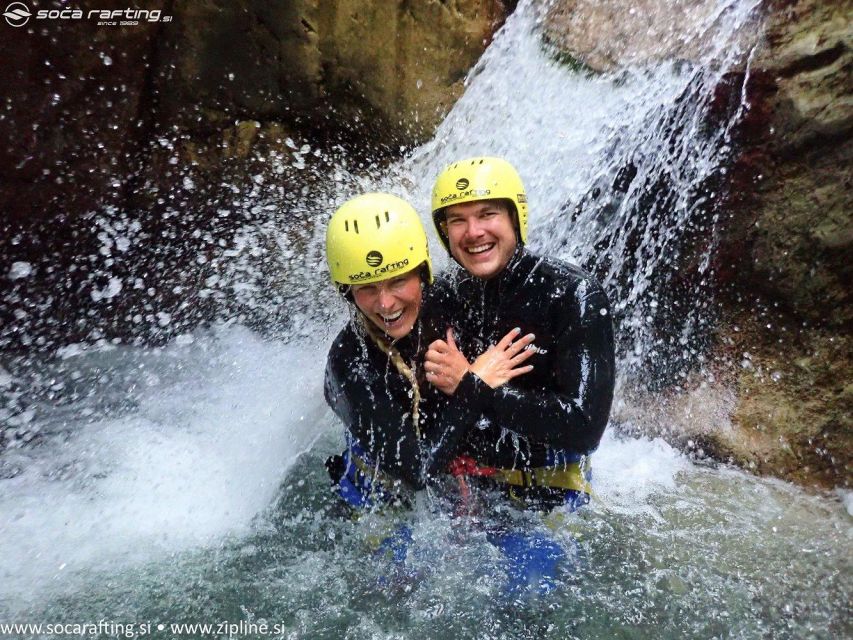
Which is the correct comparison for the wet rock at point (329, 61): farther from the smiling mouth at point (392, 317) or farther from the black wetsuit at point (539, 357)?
the smiling mouth at point (392, 317)

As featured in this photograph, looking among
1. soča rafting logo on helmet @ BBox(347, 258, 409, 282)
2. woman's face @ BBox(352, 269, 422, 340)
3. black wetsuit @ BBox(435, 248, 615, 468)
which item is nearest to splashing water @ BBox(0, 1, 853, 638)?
black wetsuit @ BBox(435, 248, 615, 468)

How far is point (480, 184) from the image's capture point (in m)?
3.17

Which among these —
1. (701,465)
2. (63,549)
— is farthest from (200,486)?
(701,465)

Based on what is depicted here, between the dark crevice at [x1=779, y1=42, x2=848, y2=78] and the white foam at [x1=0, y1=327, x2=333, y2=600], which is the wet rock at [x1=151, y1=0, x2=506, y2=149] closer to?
the white foam at [x1=0, y1=327, x2=333, y2=600]

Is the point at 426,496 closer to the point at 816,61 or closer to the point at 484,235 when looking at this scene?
the point at 484,235

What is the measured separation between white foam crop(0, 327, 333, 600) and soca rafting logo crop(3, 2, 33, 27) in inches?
124

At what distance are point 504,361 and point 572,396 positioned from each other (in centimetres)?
36

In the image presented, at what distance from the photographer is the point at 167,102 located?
596 centimetres

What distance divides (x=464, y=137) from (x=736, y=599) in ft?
16.5

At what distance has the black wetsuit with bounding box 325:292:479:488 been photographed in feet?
9.45

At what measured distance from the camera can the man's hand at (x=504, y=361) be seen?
2.94m

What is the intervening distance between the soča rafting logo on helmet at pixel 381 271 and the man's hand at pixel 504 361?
59cm

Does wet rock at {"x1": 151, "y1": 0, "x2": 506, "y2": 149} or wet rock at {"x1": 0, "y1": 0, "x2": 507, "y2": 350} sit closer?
wet rock at {"x1": 0, "y1": 0, "x2": 507, "y2": 350}

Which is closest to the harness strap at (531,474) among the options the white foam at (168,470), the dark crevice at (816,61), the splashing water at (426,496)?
the splashing water at (426,496)
